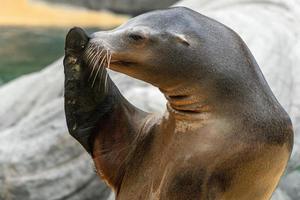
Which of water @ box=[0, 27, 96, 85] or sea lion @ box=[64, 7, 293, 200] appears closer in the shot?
sea lion @ box=[64, 7, 293, 200]

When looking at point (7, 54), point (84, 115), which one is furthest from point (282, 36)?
point (7, 54)

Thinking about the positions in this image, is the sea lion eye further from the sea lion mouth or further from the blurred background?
the blurred background

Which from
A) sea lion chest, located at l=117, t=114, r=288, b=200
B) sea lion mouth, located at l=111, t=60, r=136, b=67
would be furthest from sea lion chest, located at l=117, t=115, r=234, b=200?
sea lion mouth, located at l=111, t=60, r=136, b=67

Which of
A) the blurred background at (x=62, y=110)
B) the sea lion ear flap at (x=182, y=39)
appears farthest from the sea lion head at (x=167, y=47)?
the blurred background at (x=62, y=110)

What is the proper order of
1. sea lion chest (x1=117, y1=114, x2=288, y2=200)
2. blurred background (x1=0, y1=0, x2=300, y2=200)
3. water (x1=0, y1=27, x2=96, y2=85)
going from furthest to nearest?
water (x1=0, y1=27, x2=96, y2=85) < blurred background (x1=0, y1=0, x2=300, y2=200) < sea lion chest (x1=117, y1=114, x2=288, y2=200)

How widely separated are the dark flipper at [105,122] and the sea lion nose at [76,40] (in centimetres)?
9

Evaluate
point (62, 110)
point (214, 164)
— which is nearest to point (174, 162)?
point (214, 164)

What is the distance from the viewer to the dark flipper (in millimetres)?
1554

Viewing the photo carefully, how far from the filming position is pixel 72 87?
153 centimetres

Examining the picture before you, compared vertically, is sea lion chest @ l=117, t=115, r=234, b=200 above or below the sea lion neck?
below

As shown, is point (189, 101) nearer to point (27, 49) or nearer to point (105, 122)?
point (105, 122)

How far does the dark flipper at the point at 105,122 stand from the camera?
1554 mm

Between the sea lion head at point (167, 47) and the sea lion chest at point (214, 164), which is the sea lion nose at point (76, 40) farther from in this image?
the sea lion chest at point (214, 164)

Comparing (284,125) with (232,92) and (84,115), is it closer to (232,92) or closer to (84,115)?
(232,92)
